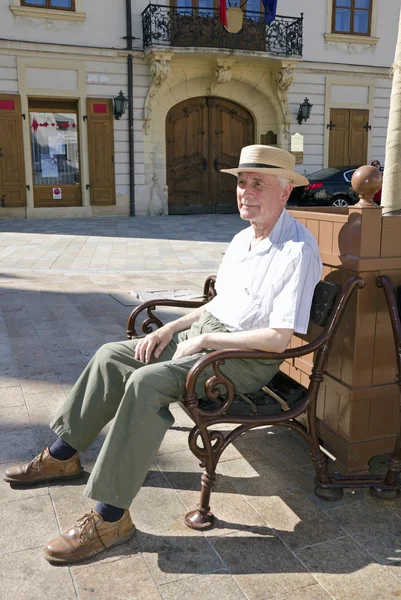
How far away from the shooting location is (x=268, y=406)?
8.34 ft

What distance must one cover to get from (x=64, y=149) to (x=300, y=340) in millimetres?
14390

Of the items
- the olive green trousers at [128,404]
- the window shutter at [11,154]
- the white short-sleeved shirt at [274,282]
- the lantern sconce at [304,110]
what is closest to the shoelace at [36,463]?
the olive green trousers at [128,404]

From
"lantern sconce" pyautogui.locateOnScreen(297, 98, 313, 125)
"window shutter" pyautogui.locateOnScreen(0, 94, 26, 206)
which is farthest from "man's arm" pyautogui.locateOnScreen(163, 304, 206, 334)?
"lantern sconce" pyautogui.locateOnScreen(297, 98, 313, 125)

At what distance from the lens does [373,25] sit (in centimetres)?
1828

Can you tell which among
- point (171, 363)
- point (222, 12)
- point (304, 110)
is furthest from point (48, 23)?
point (171, 363)

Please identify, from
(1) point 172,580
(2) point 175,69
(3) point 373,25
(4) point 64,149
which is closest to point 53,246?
(4) point 64,149

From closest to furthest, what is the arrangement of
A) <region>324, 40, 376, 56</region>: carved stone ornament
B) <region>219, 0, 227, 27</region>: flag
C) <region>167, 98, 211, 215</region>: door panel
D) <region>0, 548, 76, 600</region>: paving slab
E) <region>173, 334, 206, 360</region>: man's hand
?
<region>0, 548, 76, 600</region>: paving slab
<region>173, 334, 206, 360</region>: man's hand
<region>219, 0, 227, 27</region>: flag
<region>167, 98, 211, 215</region>: door panel
<region>324, 40, 376, 56</region>: carved stone ornament

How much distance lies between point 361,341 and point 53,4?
15.6 m

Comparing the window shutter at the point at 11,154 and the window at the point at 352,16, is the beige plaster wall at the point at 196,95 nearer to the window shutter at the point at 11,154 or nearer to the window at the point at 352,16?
the window at the point at 352,16

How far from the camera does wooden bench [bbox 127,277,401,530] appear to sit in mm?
2295

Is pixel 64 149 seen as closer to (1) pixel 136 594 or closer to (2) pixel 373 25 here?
(2) pixel 373 25

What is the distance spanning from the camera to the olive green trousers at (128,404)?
2.21 meters

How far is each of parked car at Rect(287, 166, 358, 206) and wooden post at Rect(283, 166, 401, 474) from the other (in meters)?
11.5

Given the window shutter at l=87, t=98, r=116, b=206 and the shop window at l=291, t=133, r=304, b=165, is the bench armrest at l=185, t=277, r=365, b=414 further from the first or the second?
the shop window at l=291, t=133, r=304, b=165
